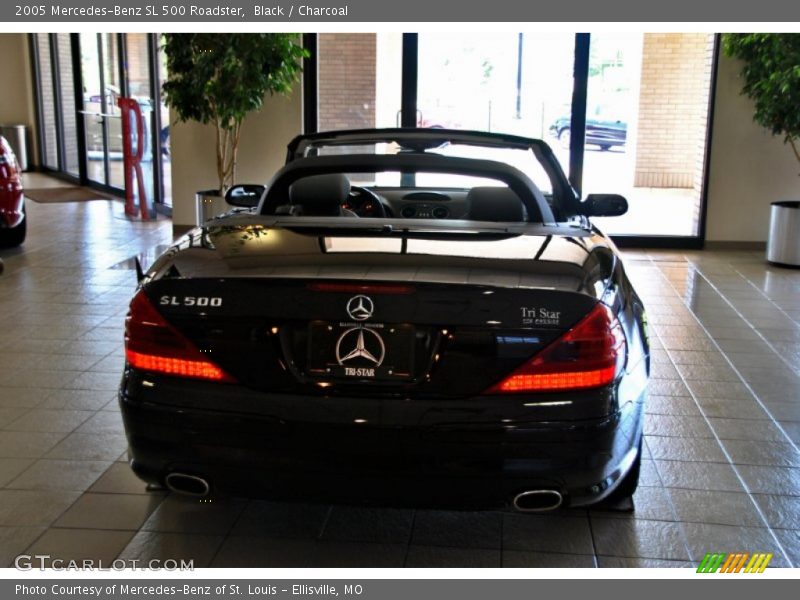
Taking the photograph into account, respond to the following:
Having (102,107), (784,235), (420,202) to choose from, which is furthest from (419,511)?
(102,107)

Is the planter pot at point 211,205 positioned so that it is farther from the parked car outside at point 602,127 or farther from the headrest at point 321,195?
the headrest at point 321,195

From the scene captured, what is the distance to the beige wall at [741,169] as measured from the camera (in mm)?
8906

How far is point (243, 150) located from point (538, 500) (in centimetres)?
751

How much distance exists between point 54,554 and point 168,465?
2.08 ft

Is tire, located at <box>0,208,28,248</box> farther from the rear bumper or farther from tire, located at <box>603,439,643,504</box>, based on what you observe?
tire, located at <box>603,439,643,504</box>

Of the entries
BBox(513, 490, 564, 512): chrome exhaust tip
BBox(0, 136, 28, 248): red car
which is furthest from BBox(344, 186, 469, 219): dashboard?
BBox(0, 136, 28, 248): red car

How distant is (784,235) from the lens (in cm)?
825

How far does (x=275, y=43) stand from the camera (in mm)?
7883

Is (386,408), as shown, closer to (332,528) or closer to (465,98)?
(332,528)

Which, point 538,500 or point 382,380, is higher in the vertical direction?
point 382,380

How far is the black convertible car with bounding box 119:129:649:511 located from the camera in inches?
95.7

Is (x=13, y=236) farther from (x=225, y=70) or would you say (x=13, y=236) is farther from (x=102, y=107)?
(x=102, y=107)

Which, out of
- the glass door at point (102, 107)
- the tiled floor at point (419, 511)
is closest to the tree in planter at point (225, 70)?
the tiled floor at point (419, 511)

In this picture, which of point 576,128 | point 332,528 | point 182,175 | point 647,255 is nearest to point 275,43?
point 182,175
